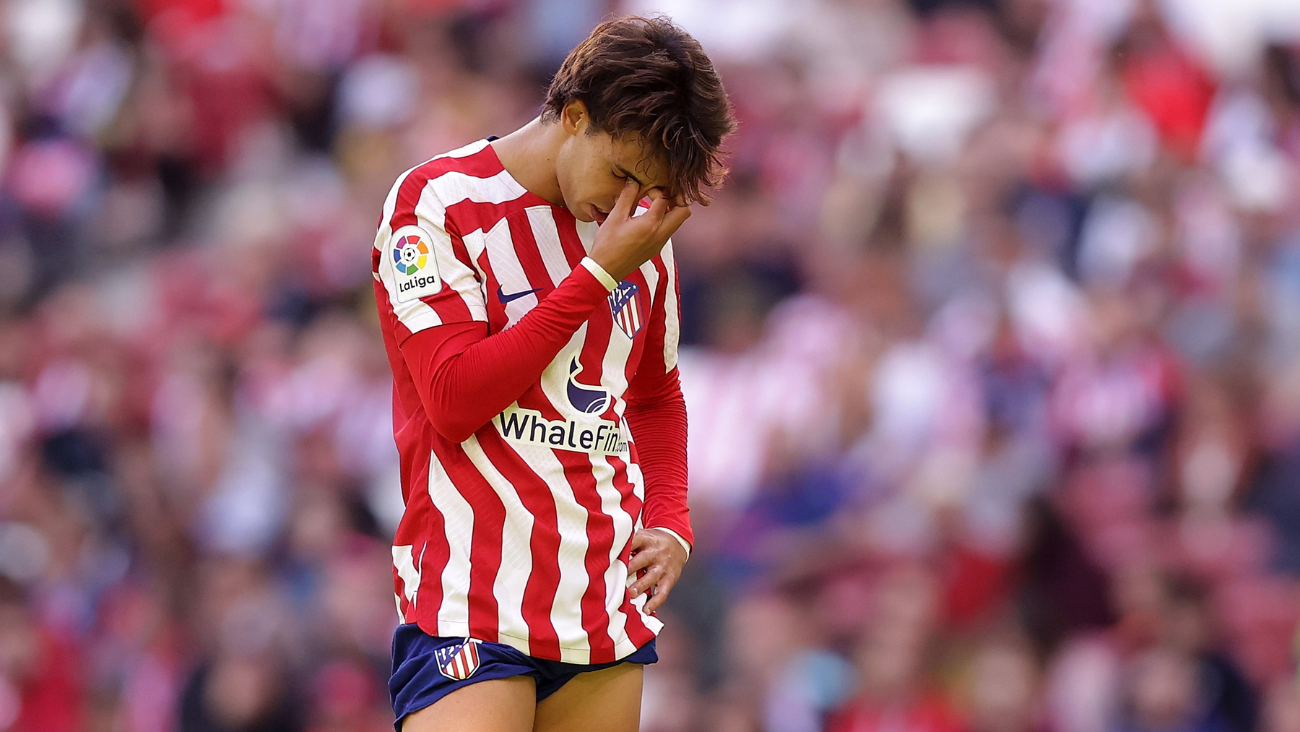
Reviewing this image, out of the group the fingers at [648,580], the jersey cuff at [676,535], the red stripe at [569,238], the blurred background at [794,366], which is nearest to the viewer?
the red stripe at [569,238]

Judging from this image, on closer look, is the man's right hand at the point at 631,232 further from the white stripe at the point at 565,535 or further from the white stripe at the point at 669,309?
the white stripe at the point at 669,309

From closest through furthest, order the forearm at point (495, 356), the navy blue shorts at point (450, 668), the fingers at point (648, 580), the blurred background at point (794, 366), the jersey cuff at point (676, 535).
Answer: the forearm at point (495, 356) < the navy blue shorts at point (450, 668) < the fingers at point (648, 580) < the jersey cuff at point (676, 535) < the blurred background at point (794, 366)

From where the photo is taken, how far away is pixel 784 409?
6.99 meters

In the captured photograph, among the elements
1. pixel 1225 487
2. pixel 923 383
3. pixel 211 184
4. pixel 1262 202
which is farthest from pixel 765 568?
pixel 211 184

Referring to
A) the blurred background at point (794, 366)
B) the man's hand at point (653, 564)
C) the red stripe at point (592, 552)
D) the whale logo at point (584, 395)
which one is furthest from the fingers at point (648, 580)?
the blurred background at point (794, 366)

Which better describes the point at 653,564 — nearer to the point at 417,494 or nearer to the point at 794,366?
the point at 417,494

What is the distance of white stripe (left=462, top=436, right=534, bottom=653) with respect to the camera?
2.80m

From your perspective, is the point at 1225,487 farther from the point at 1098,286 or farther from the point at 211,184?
the point at 211,184

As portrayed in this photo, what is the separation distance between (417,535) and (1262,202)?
16.8ft

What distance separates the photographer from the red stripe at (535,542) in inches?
111

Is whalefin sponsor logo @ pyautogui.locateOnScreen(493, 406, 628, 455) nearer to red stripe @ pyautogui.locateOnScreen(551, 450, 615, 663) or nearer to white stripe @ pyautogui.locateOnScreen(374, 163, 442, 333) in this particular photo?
red stripe @ pyautogui.locateOnScreen(551, 450, 615, 663)

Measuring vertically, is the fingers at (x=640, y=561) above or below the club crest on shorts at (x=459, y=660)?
above

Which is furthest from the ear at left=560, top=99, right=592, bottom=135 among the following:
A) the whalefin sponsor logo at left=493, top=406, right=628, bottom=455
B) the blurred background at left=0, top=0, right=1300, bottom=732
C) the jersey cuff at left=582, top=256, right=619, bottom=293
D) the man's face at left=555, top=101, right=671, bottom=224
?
A: the blurred background at left=0, top=0, right=1300, bottom=732

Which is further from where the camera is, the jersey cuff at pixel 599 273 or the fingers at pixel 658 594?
the fingers at pixel 658 594
